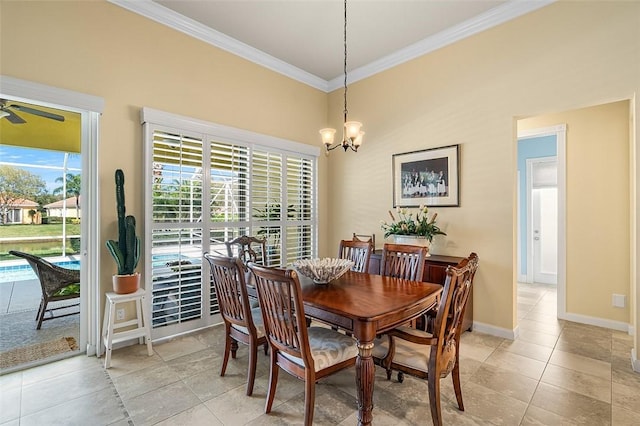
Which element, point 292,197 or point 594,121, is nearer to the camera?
point 594,121

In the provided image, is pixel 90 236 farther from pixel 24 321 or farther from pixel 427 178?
pixel 427 178

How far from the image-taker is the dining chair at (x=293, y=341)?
5.58 ft

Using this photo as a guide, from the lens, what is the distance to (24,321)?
3.35 m

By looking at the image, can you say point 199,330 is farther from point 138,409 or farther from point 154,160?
point 154,160

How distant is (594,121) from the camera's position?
3.57 m

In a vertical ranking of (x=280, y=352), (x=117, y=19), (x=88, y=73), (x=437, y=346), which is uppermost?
(x=117, y=19)

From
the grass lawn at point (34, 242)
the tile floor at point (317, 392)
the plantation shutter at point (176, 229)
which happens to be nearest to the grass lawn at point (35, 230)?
the grass lawn at point (34, 242)

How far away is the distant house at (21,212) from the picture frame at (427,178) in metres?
4.05

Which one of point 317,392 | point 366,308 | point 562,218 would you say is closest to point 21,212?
point 317,392

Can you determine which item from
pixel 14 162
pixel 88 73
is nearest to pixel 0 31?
pixel 88 73

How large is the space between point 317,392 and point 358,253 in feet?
4.50

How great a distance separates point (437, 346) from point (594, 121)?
3.60 m

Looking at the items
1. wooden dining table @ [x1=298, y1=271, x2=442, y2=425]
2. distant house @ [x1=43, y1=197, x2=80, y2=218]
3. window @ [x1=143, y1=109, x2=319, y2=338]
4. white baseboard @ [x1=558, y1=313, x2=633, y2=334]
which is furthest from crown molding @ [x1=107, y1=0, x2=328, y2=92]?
white baseboard @ [x1=558, y1=313, x2=633, y2=334]

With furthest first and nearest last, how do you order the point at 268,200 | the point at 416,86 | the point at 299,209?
1. the point at 299,209
2. the point at 268,200
3. the point at 416,86
